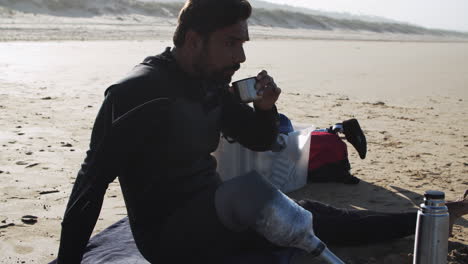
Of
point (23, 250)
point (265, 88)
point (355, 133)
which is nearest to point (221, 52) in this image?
point (265, 88)

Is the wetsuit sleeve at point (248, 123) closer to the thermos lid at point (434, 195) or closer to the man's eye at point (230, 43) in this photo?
the man's eye at point (230, 43)

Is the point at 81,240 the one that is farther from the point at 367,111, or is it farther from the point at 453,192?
the point at 367,111

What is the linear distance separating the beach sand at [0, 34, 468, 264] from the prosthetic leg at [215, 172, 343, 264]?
1.18 metres

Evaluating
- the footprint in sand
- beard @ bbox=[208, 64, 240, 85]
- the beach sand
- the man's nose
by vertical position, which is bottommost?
the footprint in sand

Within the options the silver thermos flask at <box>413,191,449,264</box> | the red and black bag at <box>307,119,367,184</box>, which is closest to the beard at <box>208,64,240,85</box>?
the silver thermos flask at <box>413,191,449,264</box>

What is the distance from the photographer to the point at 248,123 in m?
3.13

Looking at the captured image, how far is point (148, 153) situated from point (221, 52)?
0.56 meters

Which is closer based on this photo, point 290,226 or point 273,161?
point 290,226

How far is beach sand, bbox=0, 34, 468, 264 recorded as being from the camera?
3.89 m

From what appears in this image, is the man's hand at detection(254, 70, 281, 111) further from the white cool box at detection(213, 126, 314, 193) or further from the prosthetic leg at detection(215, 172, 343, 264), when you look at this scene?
the white cool box at detection(213, 126, 314, 193)

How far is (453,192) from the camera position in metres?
4.53

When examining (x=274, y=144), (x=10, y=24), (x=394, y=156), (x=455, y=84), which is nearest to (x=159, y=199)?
(x=274, y=144)

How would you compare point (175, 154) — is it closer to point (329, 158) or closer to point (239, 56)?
point (239, 56)

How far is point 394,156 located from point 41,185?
10.1ft
